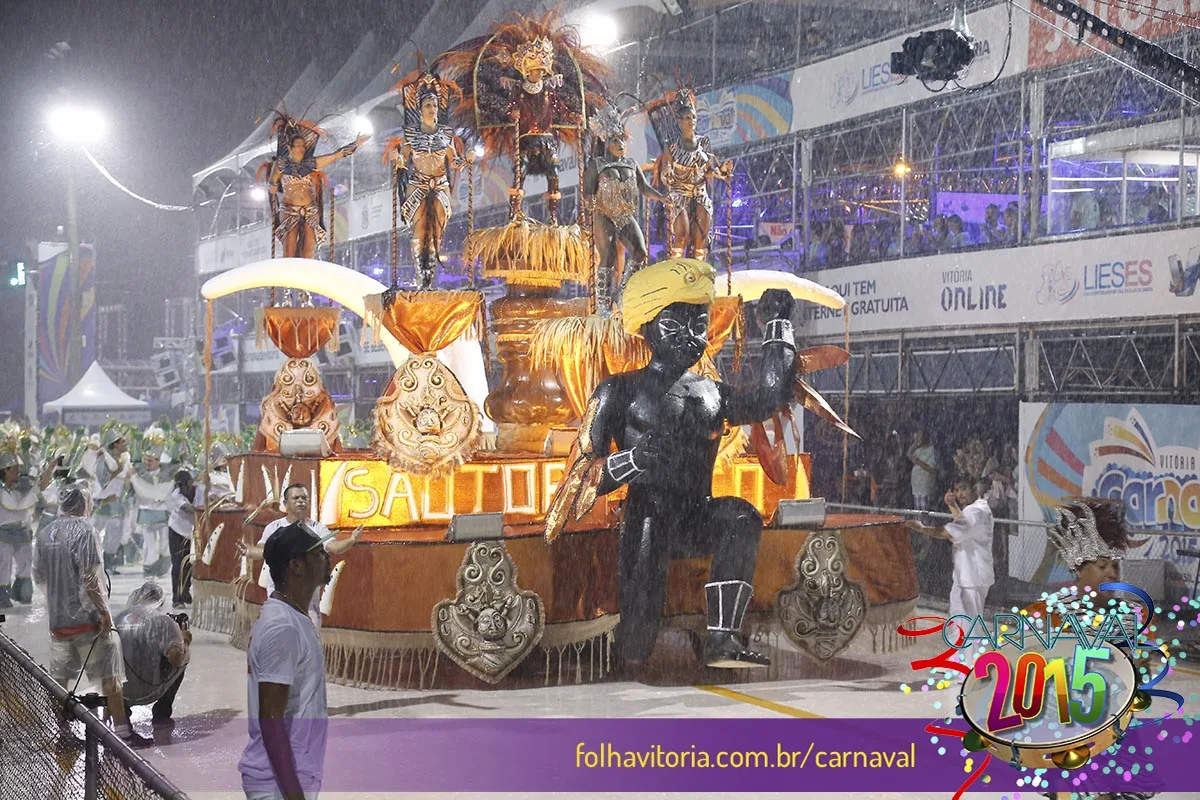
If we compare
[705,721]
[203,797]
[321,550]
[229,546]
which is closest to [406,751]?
[203,797]

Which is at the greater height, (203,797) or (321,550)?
(321,550)

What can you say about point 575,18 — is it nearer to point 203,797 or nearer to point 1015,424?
point 1015,424

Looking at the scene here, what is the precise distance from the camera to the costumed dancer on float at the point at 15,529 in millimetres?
13320

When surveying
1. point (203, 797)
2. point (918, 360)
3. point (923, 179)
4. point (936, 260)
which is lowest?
point (203, 797)

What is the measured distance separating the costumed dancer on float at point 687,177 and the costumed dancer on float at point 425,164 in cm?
161

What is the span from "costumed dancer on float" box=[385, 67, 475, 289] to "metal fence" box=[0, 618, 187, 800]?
453 cm

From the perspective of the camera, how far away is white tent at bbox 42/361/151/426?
32406 mm

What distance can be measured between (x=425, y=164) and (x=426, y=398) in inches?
69.3

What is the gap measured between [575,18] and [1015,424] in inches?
488

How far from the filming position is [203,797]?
6.75m

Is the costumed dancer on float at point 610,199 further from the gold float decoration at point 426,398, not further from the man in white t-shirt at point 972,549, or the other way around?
the man in white t-shirt at point 972,549

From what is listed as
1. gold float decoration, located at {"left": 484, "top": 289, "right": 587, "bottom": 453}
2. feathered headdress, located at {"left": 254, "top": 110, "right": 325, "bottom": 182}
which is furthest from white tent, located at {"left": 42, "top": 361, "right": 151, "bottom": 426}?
gold float decoration, located at {"left": 484, "top": 289, "right": 587, "bottom": 453}

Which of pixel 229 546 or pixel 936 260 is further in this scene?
pixel 936 260

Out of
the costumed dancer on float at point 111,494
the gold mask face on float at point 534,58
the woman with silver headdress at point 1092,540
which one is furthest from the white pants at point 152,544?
the woman with silver headdress at point 1092,540
